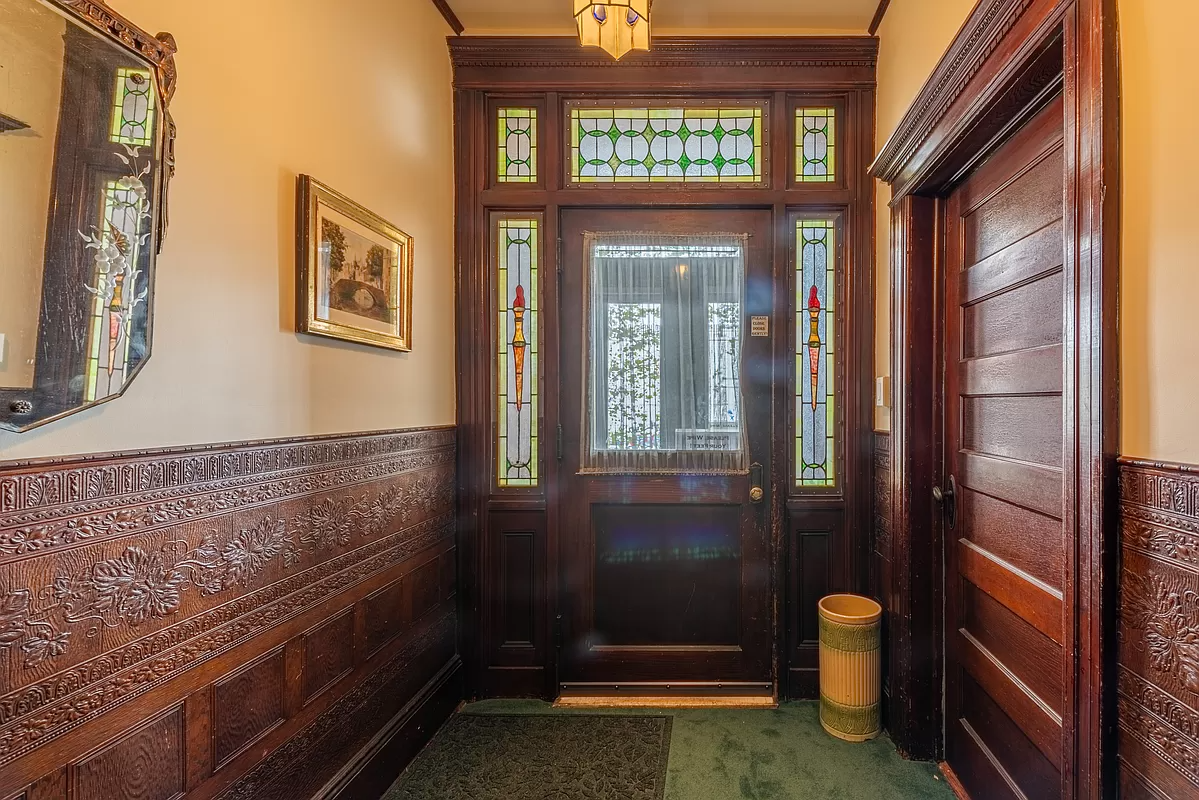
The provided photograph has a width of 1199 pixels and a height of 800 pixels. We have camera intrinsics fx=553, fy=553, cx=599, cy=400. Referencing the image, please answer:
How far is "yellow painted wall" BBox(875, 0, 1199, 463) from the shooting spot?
917mm

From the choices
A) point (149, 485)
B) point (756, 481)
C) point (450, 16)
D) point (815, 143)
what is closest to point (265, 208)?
point (149, 485)

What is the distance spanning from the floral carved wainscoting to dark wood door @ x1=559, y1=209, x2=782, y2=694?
4.62ft

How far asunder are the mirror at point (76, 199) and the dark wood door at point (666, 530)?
156 centimetres

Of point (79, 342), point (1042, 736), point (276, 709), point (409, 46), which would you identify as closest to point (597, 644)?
point (276, 709)

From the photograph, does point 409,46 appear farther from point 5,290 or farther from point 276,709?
point 276,709

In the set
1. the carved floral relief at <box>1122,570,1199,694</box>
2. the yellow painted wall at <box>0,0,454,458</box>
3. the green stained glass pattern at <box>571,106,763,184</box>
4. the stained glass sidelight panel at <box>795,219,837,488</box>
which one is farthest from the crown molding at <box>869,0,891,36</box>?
the carved floral relief at <box>1122,570,1199,694</box>

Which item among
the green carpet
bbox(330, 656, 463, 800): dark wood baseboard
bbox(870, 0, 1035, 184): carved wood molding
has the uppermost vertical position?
bbox(870, 0, 1035, 184): carved wood molding

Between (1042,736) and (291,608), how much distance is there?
6.59 ft

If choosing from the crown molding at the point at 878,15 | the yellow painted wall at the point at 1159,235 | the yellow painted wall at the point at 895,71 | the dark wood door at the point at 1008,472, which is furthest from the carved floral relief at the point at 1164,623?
the crown molding at the point at 878,15

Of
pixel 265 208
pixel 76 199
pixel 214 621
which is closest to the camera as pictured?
pixel 76 199

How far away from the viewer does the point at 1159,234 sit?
966mm

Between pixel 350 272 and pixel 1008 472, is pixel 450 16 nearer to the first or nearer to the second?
pixel 350 272

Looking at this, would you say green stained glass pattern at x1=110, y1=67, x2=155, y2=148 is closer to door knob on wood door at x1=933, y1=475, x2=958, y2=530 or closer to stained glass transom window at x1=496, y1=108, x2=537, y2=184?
stained glass transom window at x1=496, y1=108, x2=537, y2=184

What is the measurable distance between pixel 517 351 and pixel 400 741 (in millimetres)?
1544
